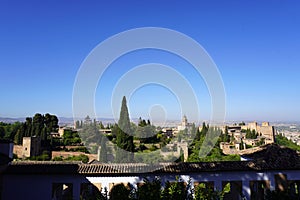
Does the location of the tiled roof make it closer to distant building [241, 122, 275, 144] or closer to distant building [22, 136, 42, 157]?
distant building [22, 136, 42, 157]

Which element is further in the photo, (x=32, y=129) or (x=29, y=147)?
(x=32, y=129)

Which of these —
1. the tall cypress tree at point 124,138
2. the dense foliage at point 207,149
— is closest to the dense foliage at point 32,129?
the tall cypress tree at point 124,138

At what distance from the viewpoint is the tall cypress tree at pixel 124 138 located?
20469 mm

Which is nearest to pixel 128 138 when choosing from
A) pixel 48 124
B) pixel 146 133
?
pixel 146 133

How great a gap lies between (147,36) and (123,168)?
471cm

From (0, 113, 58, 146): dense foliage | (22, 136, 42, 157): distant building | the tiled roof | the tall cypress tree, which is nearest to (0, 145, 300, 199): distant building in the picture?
the tiled roof

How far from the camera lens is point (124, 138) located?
21156mm

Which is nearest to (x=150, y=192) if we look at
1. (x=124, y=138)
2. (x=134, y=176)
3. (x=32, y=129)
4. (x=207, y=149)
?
(x=134, y=176)

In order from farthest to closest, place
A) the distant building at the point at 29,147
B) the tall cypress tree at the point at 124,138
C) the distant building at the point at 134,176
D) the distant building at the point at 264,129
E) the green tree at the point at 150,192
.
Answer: the distant building at the point at 264,129 < the distant building at the point at 29,147 < the tall cypress tree at the point at 124,138 < the distant building at the point at 134,176 < the green tree at the point at 150,192

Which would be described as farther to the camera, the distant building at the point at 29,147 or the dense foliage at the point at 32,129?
the dense foliage at the point at 32,129

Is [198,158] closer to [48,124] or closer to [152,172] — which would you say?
[152,172]

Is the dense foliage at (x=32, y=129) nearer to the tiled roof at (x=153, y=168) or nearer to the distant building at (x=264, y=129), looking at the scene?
the tiled roof at (x=153, y=168)

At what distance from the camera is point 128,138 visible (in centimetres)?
2122

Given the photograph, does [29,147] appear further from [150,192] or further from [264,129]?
[264,129]
